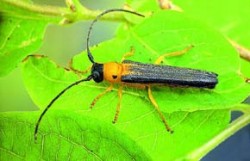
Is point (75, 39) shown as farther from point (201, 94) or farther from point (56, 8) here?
point (201, 94)

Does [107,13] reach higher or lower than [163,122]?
higher

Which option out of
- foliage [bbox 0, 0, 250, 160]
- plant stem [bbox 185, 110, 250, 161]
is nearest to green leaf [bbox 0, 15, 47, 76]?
foliage [bbox 0, 0, 250, 160]

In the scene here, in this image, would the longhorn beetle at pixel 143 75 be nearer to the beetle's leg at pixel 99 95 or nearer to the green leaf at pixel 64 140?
the beetle's leg at pixel 99 95

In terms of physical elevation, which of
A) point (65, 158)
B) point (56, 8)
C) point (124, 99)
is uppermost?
point (56, 8)

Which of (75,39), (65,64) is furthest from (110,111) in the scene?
(75,39)

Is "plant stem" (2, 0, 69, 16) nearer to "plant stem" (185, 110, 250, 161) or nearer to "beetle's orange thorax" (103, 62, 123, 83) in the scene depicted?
"beetle's orange thorax" (103, 62, 123, 83)

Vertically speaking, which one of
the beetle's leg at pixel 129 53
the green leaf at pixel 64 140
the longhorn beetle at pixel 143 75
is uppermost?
the beetle's leg at pixel 129 53

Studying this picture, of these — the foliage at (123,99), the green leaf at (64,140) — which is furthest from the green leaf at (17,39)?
the green leaf at (64,140)

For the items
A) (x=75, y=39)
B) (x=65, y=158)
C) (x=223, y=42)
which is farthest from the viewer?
(x=75, y=39)
